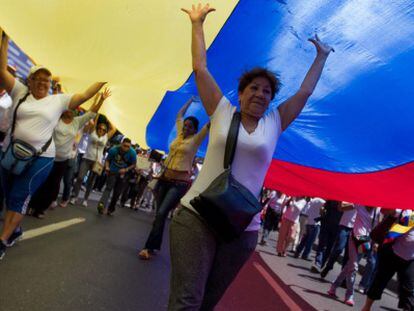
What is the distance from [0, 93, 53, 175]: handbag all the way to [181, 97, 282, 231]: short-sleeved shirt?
2.03m

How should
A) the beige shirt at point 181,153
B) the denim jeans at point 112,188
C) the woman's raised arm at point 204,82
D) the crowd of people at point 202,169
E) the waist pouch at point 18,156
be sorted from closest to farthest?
1. the crowd of people at point 202,169
2. the woman's raised arm at point 204,82
3. the waist pouch at point 18,156
4. the beige shirt at point 181,153
5. the denim jeans at point 112,188

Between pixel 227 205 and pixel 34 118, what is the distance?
8.05 feet

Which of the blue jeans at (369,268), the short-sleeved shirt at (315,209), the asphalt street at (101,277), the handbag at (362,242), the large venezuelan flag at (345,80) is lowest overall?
the asphalt street at (101,277)

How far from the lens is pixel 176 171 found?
5.35 meters

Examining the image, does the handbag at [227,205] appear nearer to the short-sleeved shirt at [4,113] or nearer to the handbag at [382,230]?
the handbag at [382,230]

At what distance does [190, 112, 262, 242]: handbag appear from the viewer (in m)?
2.06

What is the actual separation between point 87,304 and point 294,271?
6404mm

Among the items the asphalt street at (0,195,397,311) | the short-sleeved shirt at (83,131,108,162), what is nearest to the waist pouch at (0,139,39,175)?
the asphalt street at (0,195,397,311)

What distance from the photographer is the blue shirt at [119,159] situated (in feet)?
32.4

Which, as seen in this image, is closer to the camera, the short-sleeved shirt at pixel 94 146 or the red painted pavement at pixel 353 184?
the red painted pavement at pixel 353 184

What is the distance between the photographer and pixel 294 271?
9039 millimetres

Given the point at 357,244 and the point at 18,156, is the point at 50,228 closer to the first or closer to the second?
the point at 18,156

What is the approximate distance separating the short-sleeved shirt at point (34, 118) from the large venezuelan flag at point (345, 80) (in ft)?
5.70

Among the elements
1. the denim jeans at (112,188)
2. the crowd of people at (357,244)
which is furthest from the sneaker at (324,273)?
the denim jeans at (112,188)
